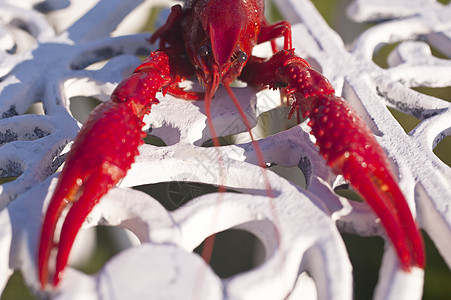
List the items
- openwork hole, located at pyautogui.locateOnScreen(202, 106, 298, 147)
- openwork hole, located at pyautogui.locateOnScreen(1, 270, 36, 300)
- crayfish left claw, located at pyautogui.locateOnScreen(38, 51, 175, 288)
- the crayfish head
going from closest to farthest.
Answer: crayfish left claw, located at pyautogui.locateOnScreen(38, 51, 175, 288), the crayfish head, openwork hole, located at pyautogui.locateOnScreen(202, 106, 298, 147), openwork hole, located at pyautogui.locateOnScreen(1, 270, 36, 300)

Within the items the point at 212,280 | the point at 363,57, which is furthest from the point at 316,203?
the point at 363,57

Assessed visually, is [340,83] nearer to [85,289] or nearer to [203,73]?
[203,73]

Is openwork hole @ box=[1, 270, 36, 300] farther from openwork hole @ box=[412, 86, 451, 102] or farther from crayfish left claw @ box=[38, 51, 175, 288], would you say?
openwork hole @ box=[412, 86, 451, 102]

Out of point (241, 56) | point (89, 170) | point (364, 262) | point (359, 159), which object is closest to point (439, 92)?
point (364, 262)

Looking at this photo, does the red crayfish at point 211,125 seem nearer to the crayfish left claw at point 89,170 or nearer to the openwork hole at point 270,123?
the crayfish left claw at point 89,170

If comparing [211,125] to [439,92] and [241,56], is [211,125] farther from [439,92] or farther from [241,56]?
[439,92]

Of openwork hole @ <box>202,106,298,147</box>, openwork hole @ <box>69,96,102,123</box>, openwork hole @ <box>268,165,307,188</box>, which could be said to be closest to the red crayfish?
openwork hole @ <box>202,106,298,147</box>
